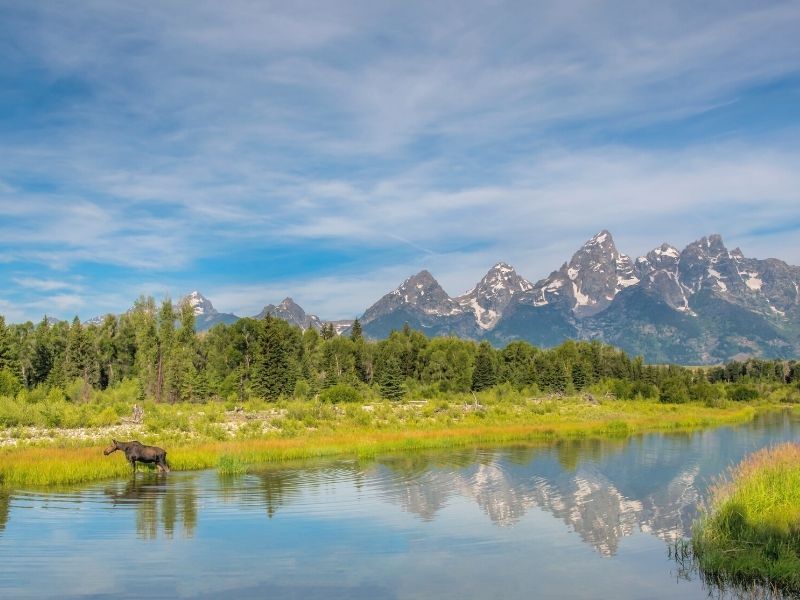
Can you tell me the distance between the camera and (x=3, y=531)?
22.1 metres

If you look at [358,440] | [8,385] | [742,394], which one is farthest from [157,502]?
[742,394]

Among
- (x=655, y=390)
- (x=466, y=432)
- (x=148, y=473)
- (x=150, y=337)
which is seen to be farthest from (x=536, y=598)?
(x=655, y=390)

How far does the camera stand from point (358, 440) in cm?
4906

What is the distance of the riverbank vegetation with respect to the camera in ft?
151

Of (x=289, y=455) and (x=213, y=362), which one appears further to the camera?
(x=213, y=362)

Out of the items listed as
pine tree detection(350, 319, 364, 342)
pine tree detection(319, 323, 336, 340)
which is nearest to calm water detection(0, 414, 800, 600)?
pine tree detection(350, 319, 364, 342)

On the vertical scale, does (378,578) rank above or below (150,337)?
below

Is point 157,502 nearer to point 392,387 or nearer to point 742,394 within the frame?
point 392,387

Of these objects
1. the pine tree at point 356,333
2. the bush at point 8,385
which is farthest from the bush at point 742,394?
the bush at point 8,385

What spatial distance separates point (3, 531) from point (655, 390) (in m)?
108

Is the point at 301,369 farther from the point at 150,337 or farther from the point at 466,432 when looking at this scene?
the point at 466,432

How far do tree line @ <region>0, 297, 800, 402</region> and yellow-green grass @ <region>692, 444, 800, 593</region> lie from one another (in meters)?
64.0

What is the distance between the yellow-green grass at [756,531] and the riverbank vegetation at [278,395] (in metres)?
23.5

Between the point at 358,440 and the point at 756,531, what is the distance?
32614 millimetres
